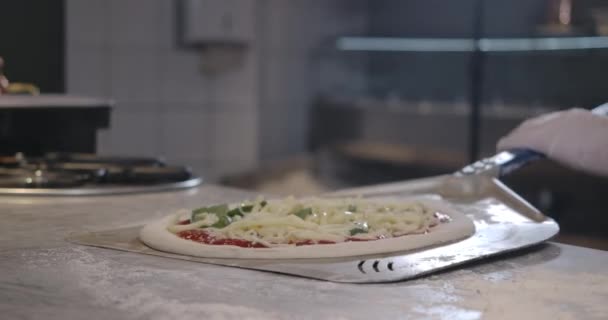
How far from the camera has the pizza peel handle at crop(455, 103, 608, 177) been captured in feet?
5.28

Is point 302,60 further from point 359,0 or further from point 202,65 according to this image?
point 202,65

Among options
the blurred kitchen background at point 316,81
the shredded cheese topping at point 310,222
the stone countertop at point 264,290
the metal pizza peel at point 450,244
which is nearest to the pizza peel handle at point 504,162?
the metal pizza peel at point 450,244

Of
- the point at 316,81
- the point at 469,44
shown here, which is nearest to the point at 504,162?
the point at 469,44

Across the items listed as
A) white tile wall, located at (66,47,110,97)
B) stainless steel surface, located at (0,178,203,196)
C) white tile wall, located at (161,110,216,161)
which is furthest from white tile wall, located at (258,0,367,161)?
stainless steel surface, located at (0,178,203,196)

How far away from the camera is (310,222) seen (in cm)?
119

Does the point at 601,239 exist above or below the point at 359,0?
below

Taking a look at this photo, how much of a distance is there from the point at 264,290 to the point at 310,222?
0.27m

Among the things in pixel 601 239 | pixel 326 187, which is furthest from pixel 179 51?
pixel 601 239

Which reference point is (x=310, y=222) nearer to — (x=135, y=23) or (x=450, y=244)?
(x=450, y=244)

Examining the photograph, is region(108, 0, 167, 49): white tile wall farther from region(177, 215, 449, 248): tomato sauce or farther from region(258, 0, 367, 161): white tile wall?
region(177, 215, 449, 248): tomato sauce

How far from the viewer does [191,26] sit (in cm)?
338

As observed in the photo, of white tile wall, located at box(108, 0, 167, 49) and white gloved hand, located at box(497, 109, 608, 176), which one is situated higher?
white tile wall, located at box(108, 0, 167, 49)

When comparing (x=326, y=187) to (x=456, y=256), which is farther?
(x=326, y=187)

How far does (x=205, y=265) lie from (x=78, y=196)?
644 mm
